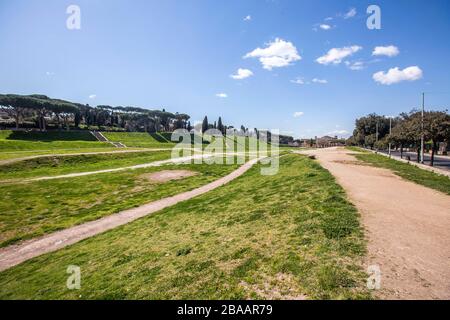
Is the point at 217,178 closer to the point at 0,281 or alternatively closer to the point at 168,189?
the point at 168,189

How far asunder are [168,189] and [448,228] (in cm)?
2052

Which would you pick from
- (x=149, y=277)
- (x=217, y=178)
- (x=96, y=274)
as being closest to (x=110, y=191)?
(x=217, y=178)

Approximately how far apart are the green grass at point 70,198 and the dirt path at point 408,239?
53.1ft

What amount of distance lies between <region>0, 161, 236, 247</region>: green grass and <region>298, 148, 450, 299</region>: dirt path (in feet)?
53.1

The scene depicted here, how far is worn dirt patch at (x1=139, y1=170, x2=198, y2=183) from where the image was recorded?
28.3 metres

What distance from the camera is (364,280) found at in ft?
18.4

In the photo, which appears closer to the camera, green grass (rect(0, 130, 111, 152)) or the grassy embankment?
the grassy embankment

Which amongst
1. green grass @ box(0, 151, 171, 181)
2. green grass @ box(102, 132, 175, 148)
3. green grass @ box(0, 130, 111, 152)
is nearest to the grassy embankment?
green grass @ box(0, 130, 111, 152)

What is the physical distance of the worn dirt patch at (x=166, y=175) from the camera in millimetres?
28281
